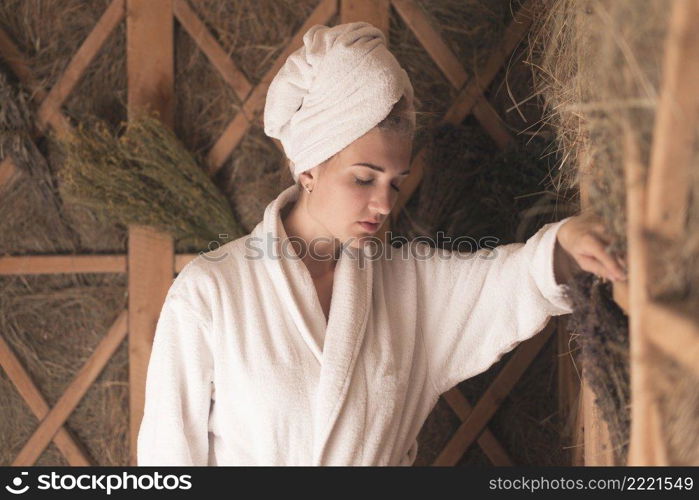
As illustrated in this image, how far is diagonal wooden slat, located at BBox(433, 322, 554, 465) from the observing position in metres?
1.97

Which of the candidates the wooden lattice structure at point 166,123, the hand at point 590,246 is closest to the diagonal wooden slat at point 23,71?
the wooden lattice structure at point 166,123

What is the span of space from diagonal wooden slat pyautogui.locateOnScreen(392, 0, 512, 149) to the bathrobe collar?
60 cm

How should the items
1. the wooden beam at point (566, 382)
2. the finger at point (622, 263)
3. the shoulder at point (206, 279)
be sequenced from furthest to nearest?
the wooden beam at point (566, 382) < the shoulder at point (206, 279) < the finger at point (622, 263)

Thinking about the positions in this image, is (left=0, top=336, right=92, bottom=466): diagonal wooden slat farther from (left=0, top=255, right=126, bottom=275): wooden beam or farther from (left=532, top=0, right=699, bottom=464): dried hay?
(left=532, top=0, right=699, bottom=464): dried hay

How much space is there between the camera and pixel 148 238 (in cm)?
204

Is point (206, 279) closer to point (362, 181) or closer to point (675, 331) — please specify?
point (362, 181)

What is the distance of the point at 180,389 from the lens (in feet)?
4.85

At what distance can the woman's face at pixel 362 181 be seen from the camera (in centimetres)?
139

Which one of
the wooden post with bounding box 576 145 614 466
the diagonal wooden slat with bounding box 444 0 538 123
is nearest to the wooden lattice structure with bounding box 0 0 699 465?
the diagonal wooden slat with bounding box 444 0 538 123

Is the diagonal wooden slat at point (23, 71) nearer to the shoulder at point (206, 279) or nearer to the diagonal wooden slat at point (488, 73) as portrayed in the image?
the shoulder at point (206, 279)

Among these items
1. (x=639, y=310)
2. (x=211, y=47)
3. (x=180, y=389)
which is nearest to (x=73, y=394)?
(x=180, y=389)

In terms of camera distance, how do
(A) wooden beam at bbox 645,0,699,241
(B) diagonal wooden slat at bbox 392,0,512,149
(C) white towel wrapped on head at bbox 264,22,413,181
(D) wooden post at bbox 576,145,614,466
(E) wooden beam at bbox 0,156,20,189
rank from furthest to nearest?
(E) wooden beam at bbox 0,156,20,189 → (B) diagonal wooden slat at bbox 392,0,512,149 → (C) white towel wrapped on head at bbox 264,22,413,181 → (D) wooden post at bbox 576,145,614,466 → (A) wooden beam at bbox 645,0,699,241

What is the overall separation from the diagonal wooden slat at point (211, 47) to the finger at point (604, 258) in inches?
47.1

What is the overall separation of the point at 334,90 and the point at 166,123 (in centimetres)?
81
